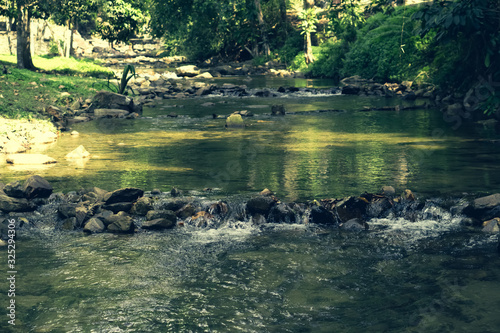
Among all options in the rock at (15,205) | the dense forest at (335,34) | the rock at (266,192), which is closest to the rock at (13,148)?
the rock at (15,205)

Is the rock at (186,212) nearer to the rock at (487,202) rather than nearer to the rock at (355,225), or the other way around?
the rock at (355,225)

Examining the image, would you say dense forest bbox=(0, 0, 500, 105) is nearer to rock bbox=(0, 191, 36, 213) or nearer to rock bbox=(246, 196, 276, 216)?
rock bbox=(246, 196, 276, 216)

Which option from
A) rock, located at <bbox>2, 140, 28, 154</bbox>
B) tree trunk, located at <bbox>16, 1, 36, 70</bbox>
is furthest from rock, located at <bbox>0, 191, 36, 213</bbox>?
tree trunk, located at <bbox>16, 1, 36, 70</bbox>

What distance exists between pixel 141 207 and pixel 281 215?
Answer: 2.06m

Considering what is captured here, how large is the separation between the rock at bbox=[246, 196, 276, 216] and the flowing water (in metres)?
0.26

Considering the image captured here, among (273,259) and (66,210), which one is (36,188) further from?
(273,259)

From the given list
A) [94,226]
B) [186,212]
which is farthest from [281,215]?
[94,226]

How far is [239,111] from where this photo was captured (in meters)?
19.9

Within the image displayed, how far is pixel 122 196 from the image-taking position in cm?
867

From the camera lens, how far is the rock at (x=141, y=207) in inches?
336

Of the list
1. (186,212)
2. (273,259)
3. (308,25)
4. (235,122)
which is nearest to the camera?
(273,259)

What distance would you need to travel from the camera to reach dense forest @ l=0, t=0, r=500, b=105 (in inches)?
574

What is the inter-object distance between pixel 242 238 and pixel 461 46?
1280 cm

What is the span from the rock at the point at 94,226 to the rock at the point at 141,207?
668 millimetres
